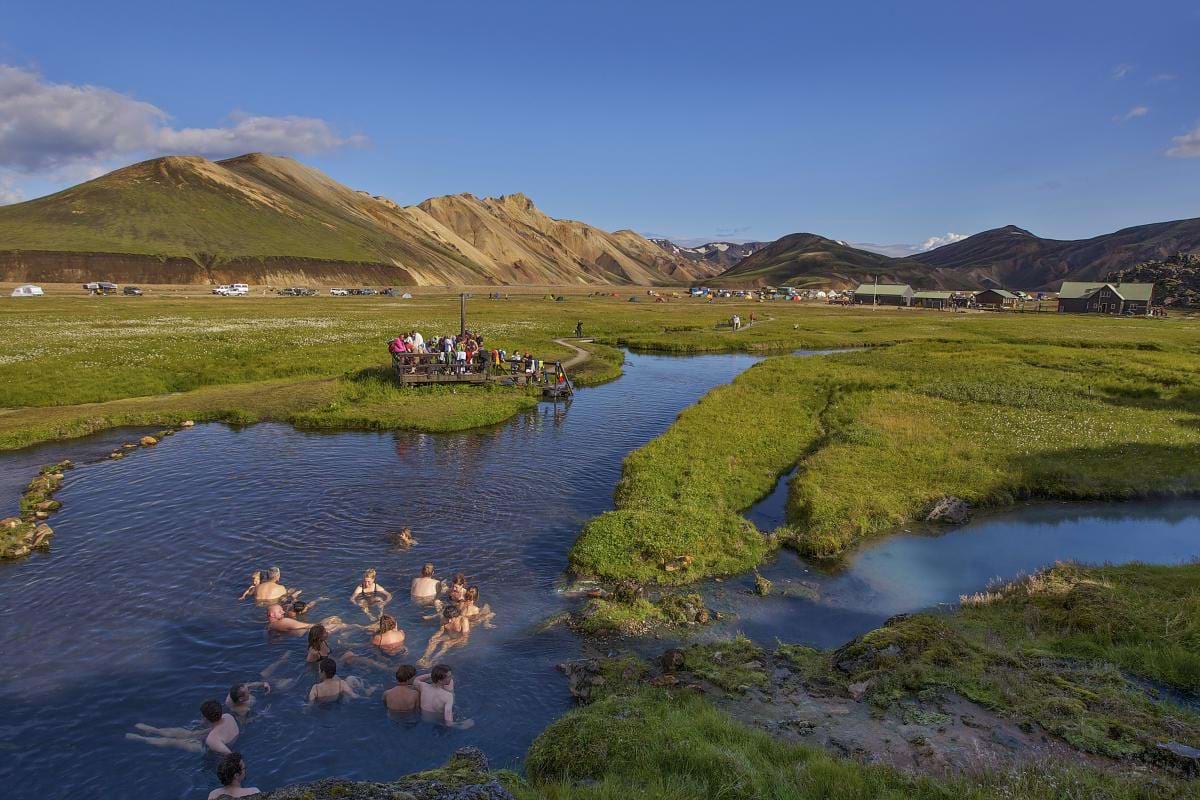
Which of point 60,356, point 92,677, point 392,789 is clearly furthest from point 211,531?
point 60,356

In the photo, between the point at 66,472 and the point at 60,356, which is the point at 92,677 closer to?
the point at 66,472

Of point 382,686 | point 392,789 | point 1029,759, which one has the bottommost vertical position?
point 382,686

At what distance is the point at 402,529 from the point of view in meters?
21.5

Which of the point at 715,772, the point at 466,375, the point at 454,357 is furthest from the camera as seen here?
the point at 454,357

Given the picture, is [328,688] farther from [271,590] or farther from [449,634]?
[271,590]

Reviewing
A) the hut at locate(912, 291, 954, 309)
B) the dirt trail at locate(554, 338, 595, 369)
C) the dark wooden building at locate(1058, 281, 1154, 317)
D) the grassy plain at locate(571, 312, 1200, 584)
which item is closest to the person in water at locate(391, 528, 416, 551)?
the grassy plain at locate(571, 312, 1200, 584)

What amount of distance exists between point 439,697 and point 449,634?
295 cm

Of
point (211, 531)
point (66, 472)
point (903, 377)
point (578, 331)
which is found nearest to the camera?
point (211, 531)

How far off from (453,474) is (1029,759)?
22.4 metres

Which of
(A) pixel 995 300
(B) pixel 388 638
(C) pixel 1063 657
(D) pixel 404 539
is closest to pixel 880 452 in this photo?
(C) pixel 1063 657

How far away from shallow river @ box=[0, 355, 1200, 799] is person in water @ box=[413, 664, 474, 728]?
260mm

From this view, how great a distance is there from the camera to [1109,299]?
148m

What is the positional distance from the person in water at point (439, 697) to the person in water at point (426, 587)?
13.7ft

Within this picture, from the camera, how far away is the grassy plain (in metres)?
21.0
